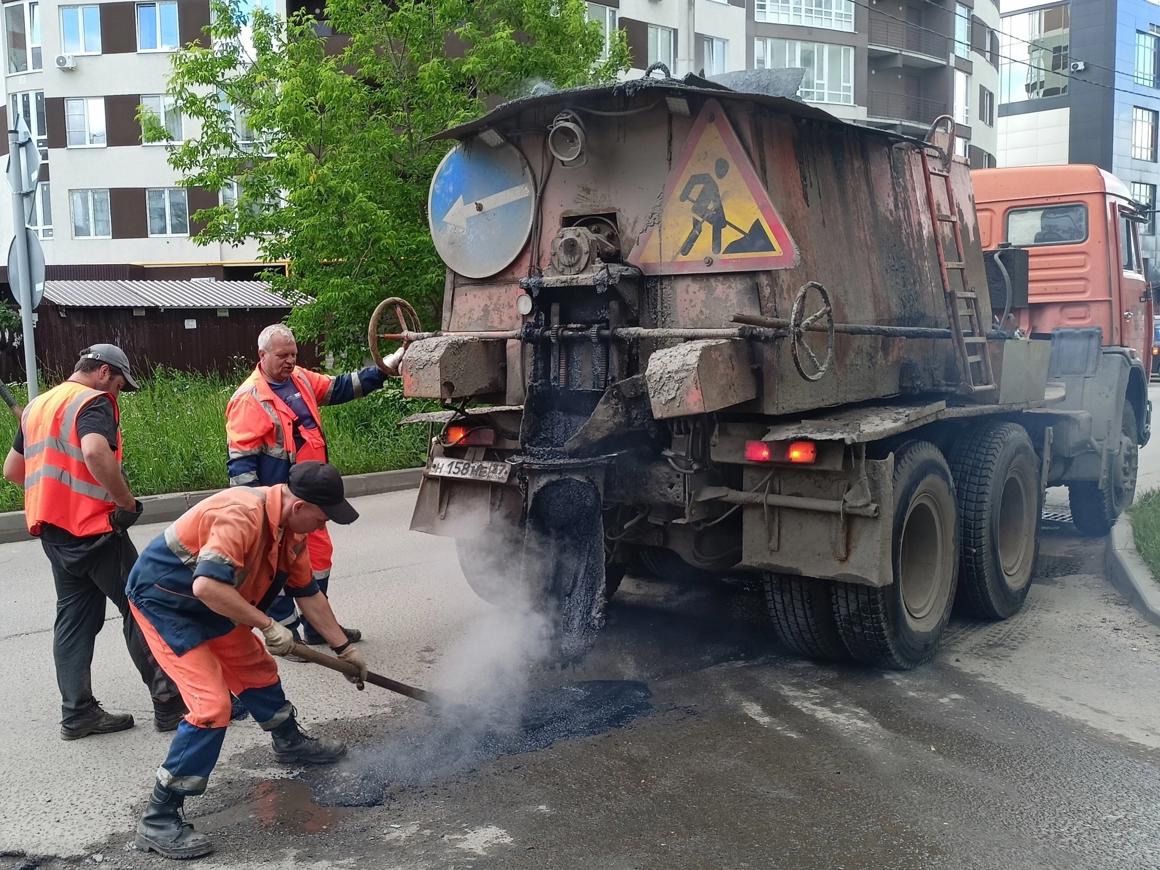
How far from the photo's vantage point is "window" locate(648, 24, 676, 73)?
31.9 meters

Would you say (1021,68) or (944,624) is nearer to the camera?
(944,624)

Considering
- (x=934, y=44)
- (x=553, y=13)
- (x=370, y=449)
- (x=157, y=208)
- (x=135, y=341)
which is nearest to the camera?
(x=370, y=449)

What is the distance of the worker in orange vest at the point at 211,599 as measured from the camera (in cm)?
345

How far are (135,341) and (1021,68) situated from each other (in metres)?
44.3

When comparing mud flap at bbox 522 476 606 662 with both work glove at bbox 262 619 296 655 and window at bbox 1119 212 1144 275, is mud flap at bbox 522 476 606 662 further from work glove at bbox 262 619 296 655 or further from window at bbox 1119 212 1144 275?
window at bbox 1119 212 1144 275

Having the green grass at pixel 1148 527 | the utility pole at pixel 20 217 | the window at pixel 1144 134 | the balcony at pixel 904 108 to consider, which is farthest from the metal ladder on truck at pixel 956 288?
the window at pixel 1144 134

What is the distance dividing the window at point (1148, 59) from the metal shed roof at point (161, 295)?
40.3 meters

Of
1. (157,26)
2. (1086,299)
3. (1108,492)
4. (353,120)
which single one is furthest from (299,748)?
(157,26)

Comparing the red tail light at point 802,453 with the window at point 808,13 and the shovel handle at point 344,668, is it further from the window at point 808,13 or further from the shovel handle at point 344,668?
the window at point 808,13

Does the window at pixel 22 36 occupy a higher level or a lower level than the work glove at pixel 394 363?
higher

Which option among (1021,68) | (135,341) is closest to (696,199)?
(135,341)

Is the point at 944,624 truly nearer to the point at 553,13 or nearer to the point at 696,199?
the point at 696,199

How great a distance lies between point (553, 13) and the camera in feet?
43.6

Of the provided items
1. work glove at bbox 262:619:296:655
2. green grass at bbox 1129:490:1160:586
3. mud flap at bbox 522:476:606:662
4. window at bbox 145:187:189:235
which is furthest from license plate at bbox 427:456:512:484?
window at bbox 145:187:189:235
